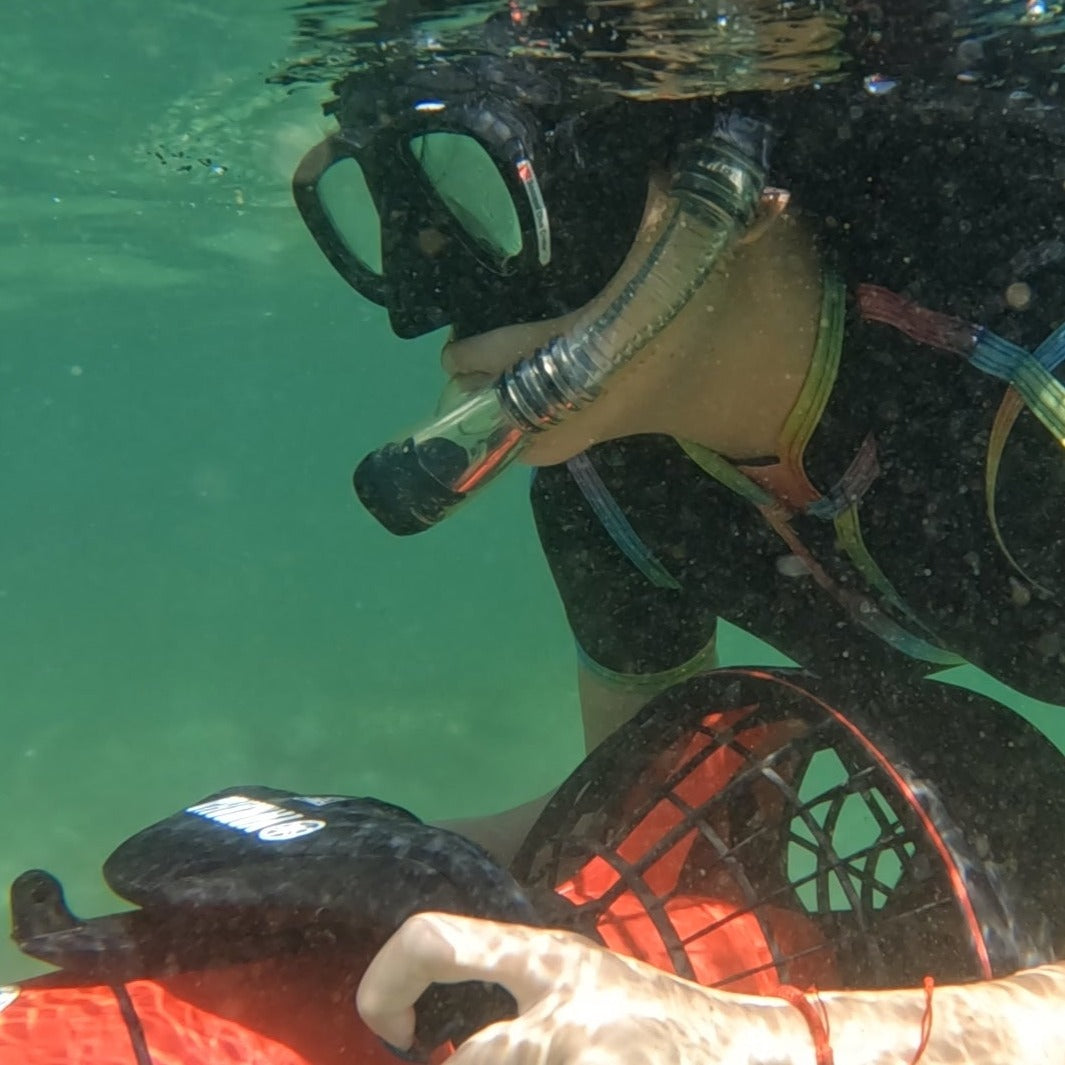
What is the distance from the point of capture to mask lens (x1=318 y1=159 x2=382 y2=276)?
3.38m

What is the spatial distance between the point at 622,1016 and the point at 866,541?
1698 millimetres

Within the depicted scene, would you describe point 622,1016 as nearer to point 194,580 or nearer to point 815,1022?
point 815,1022

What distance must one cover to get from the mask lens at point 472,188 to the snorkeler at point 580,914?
1.37 meters

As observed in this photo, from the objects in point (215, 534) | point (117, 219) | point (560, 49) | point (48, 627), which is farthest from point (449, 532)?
point (560, 49)

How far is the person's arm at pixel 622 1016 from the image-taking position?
121 centimetres

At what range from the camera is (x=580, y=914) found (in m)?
1.89

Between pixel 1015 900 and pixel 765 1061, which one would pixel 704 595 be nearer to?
pixel 1015 900

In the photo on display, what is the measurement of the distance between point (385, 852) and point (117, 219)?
58.3 feet

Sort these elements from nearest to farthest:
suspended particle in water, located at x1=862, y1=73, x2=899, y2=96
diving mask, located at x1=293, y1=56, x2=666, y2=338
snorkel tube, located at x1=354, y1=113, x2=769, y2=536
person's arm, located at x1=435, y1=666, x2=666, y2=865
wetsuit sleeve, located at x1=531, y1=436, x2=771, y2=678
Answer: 1. snorkel tube, located at x1=354, y1=113, x2=769, y2=536
2. diving mask, located at x1=293, y1=56, x2=666, y2=338
3. suspended particle in water, located at x1=862, y1=73, x2=899, y2=96
4. person's arm, located at x1=435, y1=666, x2=666, y2=865
5. wetsuit sleeve, located at x1=531, y1=436, x2=771, y2=678

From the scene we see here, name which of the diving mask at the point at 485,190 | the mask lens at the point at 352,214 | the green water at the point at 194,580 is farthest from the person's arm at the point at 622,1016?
the green water at the point at 194,580

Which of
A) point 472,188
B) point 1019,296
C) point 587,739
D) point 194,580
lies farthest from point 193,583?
point 1019,296

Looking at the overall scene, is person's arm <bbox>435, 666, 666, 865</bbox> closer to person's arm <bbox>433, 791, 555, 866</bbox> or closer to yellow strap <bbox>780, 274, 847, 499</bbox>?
person's arm <bbox>433, 791, 555, 866</bbox>

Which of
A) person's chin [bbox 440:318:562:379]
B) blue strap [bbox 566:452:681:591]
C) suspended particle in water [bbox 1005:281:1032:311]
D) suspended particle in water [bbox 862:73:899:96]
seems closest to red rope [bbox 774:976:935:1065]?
suspended particle in water [bbox 1005:281:1032:311]

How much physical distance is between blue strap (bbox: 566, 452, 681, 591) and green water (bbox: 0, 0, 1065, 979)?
5.09 m
